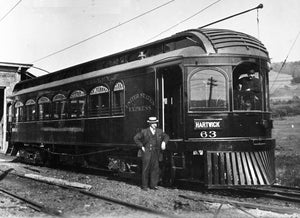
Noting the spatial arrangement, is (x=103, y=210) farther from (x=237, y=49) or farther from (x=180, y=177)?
(x=237, y=49)

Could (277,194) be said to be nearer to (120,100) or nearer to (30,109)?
(120,100)

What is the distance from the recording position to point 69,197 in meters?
8.30

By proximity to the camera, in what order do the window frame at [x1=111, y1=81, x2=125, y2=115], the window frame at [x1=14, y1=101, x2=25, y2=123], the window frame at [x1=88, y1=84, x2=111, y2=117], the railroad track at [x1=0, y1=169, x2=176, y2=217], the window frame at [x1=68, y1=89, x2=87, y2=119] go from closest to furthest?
the railroad track at [x1=0, y1=169, x2=176, y2=217]
the window frame at [x1=111, y1=81, x2=125, y2=115]
the window frame at [x1=88, y1=84, x2=111, y2=117]
the window frame at [x1=68, y1=89, x2=87, y2=119]
the window frame at [x1=14, y1=101, x2=25, y2=123]

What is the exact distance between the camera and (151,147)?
8.86 metres

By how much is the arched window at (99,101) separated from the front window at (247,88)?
383cm

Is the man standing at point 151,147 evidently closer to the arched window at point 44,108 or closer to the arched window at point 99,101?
the arched window at point 99,101

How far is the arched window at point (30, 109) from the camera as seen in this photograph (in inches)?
613

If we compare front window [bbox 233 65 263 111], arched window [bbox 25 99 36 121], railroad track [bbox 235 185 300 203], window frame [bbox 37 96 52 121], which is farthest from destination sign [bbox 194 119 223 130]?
arched window [bbox 25 99 36 121]

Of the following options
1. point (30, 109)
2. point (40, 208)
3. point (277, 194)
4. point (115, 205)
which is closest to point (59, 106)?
point (30, 109)

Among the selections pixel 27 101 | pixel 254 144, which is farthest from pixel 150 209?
pixel 27 101

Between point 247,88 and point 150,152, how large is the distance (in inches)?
103

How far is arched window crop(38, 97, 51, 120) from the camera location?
14.2m

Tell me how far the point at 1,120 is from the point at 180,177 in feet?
78.3

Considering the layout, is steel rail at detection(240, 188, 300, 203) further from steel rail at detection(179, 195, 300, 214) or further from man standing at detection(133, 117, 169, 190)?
man standing at detection(133, 117, 169, 190)
